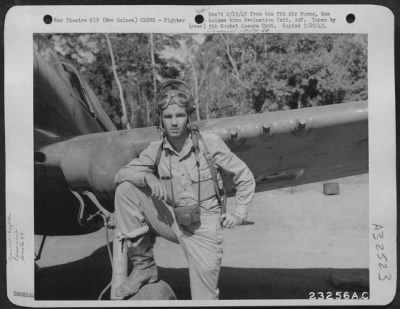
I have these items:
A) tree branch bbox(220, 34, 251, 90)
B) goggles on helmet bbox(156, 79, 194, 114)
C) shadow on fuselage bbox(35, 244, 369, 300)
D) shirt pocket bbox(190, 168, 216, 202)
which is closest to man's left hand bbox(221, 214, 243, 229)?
shirt pocket bbox(190, 168, 216, 202)

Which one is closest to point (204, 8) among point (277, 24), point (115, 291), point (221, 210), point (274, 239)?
point (277, 24)

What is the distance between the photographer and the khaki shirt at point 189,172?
11.8 feet

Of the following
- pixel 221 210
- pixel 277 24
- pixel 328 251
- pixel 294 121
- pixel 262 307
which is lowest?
pixel 262 307

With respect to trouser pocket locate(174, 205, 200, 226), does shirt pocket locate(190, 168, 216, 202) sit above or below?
above

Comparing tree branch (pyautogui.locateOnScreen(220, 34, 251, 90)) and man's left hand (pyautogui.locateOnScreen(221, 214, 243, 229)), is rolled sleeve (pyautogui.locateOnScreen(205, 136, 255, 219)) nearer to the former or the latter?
man's left hand (pyautogui.locateOnScreen(221, 214, 243, 229))

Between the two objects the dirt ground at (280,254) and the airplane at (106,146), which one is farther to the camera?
the dirt ground at (280,254)

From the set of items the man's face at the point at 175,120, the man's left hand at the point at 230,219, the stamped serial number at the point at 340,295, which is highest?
the man's face at the point at 175,120

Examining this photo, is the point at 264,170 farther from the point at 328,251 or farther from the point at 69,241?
the point at 69,241

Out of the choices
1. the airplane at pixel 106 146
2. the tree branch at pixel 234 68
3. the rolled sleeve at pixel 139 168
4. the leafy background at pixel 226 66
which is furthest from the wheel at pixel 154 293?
the tree branch at pixel 234 68

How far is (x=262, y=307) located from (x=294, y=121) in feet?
4.08

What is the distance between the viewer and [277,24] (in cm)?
364

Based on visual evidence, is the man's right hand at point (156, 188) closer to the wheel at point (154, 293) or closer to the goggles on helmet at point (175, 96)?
the goggles on helmet at point (175, 96)

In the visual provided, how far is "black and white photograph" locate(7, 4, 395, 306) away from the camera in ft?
11.8

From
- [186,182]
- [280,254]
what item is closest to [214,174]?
[186,182]
